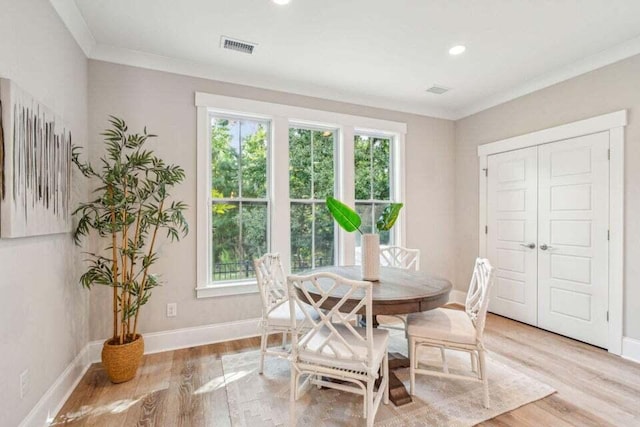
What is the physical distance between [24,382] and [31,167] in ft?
3.81

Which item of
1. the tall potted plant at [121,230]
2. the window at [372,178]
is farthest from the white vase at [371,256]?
the tall potted plant at [121,230]

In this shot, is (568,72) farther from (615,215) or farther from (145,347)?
(145,347)

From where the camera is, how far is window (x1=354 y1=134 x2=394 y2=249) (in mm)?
3982

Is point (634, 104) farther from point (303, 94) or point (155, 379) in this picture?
point (155, 379)

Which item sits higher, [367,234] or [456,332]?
[367,234]

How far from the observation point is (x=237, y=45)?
273cm

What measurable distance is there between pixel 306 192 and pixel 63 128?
2.23m

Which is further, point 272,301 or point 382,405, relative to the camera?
point 272,301

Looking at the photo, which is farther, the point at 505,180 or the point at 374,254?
the point at 505,180

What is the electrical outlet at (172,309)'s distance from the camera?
2932mm

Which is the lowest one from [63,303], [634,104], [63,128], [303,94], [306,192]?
[63,303]

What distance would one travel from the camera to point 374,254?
7.83ft

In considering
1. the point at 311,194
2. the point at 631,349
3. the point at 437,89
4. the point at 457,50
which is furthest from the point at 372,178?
the point at 631,349

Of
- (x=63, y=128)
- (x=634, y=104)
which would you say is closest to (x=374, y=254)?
(x=63, y=128)
